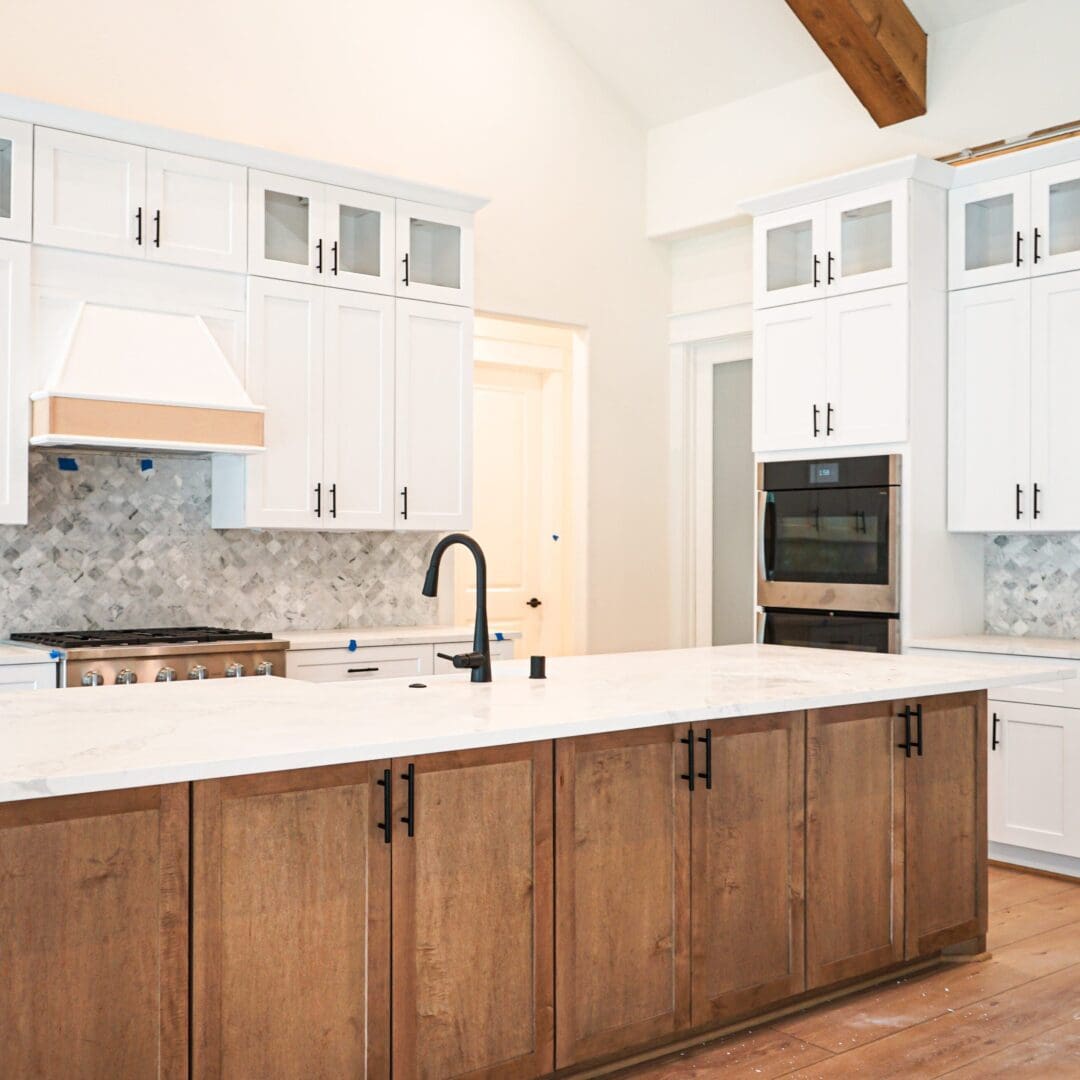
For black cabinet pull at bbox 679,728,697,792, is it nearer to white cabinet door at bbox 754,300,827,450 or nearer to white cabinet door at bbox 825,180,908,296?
white cabinet door at bbox 754,300,827,450

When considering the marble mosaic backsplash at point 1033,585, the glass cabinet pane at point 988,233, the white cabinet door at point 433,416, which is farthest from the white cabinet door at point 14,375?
the marble mosaic backsplash at point 1033,585

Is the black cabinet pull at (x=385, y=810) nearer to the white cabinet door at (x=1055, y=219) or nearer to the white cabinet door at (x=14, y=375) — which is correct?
the white cabinet door at (x=14, y=375)

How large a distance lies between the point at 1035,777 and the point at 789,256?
2518 mm

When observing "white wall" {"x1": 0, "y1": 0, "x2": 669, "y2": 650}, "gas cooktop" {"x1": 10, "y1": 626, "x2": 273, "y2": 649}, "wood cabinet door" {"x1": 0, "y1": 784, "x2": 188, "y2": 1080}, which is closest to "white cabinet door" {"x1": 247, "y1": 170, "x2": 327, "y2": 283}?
"white wall" {"x1": 0, "y1": 0, "x2": 669, "y2": 650}

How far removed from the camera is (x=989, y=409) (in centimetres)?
509

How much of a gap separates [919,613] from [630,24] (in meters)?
3.32

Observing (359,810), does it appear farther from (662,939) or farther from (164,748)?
(662,939)

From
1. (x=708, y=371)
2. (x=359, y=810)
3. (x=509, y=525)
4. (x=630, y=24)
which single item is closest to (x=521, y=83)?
(x=630, y=24)

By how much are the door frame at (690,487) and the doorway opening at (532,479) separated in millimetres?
→ 613

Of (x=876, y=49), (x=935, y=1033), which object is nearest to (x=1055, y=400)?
(x=876, y=49)

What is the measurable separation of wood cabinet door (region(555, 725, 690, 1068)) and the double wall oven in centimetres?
257

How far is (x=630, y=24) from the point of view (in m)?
6.12

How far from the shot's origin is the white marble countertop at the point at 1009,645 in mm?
4609

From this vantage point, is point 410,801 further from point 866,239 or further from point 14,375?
point 866,239
